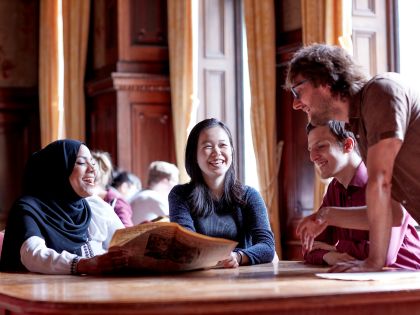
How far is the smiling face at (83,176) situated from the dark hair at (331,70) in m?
1.18

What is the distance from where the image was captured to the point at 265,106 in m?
7.52

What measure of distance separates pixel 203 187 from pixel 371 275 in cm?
132

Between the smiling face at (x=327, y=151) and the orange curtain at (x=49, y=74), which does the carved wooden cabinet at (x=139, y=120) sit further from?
the smiling face at (x=327, y=151)

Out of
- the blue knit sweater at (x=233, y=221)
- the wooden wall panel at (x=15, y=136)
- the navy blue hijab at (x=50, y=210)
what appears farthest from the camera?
the wooden wall panel at (x=15, y=136)

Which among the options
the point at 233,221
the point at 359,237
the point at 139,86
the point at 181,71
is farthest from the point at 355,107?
the point at 139,86

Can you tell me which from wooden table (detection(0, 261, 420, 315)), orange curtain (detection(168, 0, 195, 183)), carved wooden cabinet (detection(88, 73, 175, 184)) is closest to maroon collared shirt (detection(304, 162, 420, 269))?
wooden table (detection(0, 261, 420, 315))

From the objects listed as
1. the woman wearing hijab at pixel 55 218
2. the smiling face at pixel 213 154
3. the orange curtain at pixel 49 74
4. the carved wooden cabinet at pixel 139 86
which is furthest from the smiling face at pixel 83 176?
the orange curtain at pixel 49 74

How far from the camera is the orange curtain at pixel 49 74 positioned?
32.2 feet

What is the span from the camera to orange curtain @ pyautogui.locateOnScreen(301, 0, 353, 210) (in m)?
6.47

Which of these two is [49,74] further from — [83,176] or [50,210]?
[50,210]

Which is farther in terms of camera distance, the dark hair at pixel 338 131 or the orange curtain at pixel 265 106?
the orange curtain at pixel 265 106

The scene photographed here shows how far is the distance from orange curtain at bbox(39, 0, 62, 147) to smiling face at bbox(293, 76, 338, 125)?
6.85 m

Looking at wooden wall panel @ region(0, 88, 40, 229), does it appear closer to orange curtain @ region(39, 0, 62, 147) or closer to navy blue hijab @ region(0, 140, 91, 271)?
orange curtain @ region(39, 0, 62, 147)

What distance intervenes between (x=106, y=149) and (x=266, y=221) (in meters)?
5.55
